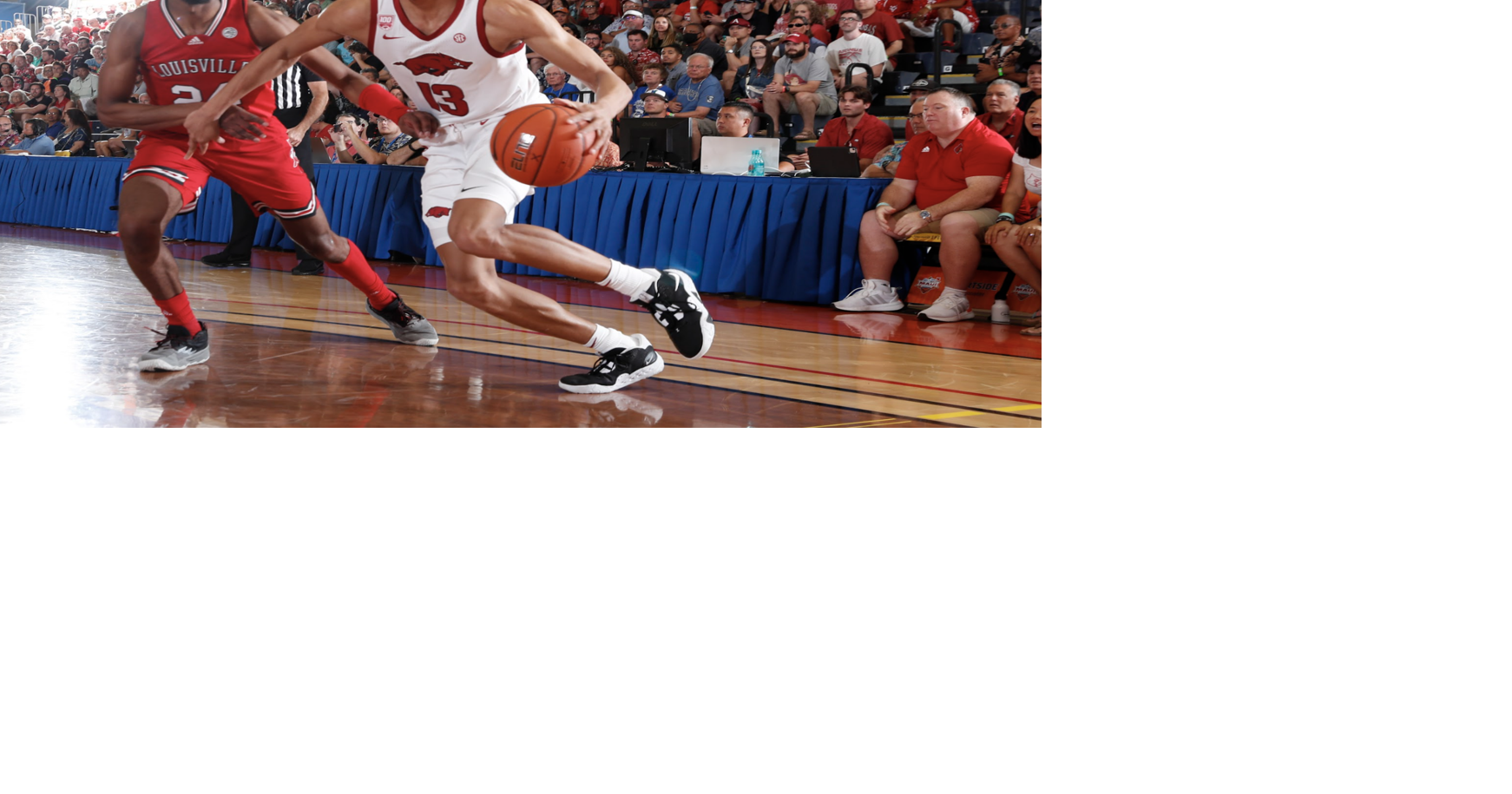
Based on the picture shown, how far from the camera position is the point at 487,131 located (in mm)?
3689

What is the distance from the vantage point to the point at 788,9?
9.16 meters

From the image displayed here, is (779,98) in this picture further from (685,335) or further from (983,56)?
(685,335)

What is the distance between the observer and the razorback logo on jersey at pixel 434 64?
11.6 ft

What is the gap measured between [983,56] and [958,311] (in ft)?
9.89

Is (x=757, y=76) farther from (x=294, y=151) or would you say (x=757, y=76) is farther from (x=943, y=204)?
(x=943, y=204)

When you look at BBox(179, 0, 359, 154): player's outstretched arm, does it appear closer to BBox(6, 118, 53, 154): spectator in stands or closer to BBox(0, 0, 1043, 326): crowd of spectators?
BBox(0, 0, 1043, 326): crowd of spectators

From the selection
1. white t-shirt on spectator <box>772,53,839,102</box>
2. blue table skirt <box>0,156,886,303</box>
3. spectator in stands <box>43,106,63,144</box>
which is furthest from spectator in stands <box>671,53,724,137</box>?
Result: spectator in stands <box>43,106,63,144</box>

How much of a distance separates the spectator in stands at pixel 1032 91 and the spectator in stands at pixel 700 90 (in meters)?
2.95

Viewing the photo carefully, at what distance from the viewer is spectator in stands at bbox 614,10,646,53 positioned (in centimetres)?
1008

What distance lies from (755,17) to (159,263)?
648cm

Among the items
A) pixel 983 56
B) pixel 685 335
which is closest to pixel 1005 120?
pixel 983 56

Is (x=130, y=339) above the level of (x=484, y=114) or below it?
below

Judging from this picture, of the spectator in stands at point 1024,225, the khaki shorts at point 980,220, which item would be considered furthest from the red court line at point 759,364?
the khaki shorts at point 980,220

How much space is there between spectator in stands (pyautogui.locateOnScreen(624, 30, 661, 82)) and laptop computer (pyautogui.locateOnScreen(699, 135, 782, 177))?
295cm
